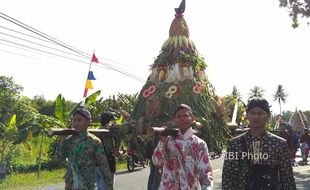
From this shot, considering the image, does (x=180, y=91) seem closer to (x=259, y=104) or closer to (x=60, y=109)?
(x=259, y=104)

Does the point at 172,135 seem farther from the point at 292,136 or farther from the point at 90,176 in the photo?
the point at 292,136

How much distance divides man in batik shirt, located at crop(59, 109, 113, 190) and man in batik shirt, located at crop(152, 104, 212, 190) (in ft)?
2.54

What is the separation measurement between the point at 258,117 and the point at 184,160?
4.16 ft

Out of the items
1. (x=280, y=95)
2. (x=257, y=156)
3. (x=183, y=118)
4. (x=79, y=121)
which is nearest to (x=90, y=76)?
(x=79, y=121)

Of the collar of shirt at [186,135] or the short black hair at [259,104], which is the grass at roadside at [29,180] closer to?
the collar of shirt at [186,135]

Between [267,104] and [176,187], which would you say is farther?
[176,187]

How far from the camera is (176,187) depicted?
14.2 feet

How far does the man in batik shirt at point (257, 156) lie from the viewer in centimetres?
322

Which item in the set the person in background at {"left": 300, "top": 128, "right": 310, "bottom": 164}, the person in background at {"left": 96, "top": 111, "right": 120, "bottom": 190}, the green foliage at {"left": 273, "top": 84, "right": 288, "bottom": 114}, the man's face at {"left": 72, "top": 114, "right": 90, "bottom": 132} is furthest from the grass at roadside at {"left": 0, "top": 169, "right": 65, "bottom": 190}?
the green foliage at {"left": 273, "top": 84, "right": 288, "bottom": 114}

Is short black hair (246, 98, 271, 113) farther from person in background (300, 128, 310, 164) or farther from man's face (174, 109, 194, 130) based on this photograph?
person in background (300, 128, 310, 164)

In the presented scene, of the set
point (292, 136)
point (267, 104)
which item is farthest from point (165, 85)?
point (292, 136)

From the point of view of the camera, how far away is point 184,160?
4.35 metres

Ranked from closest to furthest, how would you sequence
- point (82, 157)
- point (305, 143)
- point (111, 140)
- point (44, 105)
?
point (82, 157)
point (111, 140)
point (305, 143)
point (44, 105)

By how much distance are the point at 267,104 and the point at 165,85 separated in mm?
4625
